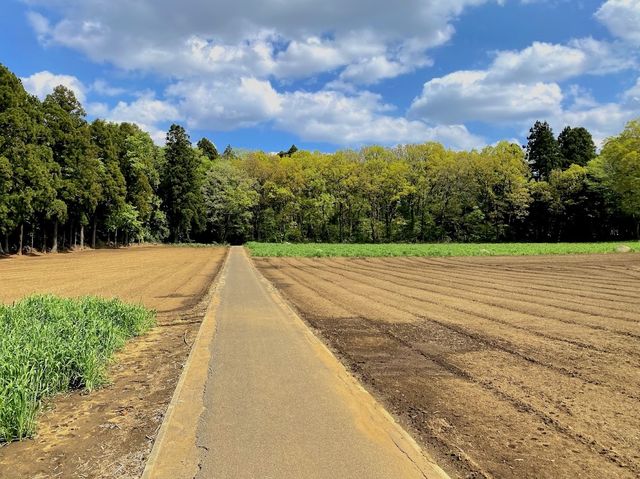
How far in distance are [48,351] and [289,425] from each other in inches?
133

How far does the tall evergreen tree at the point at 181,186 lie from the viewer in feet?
207

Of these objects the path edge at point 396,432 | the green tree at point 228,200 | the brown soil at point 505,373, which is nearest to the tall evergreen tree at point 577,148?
the green tree at point 228,200

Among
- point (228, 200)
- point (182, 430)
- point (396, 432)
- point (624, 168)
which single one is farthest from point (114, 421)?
point (624, 168)

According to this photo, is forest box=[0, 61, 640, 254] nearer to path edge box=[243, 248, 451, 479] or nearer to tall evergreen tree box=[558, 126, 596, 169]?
tall evergreen tree box=[558, 126, 596, 169]

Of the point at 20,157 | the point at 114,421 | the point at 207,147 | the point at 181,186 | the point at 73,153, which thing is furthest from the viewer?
the point at 207,147

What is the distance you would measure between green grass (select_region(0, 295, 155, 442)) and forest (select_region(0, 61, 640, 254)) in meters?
41.2

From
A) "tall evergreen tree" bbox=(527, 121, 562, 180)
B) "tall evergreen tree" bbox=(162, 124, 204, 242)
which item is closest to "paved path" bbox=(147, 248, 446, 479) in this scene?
"tall evergreen tree" bbox=(162, 124, 204, 242)

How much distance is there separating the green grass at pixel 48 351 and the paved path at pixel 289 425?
4.64 feet

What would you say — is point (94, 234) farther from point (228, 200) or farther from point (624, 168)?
point (624, 168)

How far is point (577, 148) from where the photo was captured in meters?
73.4

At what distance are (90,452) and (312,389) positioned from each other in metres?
2.56

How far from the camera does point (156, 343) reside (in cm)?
889

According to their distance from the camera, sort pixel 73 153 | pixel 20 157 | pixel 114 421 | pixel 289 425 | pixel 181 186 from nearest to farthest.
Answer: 1. pixel 289 425
2. pixel 114 421
3. pixel 20 157
4. pixel 73 153
5. pixel 181 186

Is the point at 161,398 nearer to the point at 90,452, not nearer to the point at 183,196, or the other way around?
the point at 90,452
